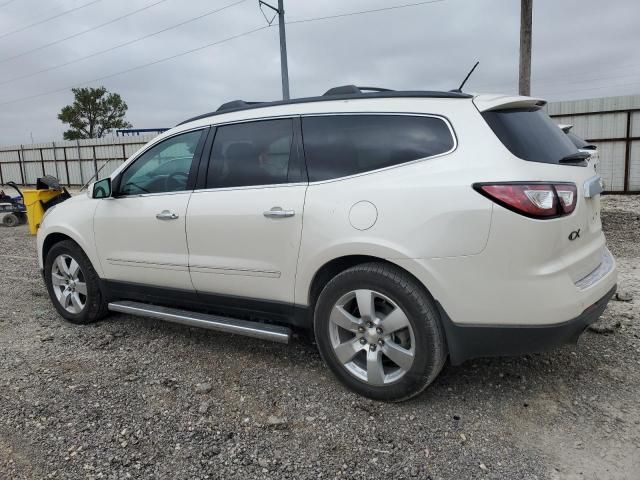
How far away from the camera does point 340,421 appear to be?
9.68 ft

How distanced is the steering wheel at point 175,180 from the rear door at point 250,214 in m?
0.20

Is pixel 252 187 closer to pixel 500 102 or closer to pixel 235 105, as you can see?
pixel 235 105

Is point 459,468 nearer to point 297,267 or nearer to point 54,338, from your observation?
point 297,267

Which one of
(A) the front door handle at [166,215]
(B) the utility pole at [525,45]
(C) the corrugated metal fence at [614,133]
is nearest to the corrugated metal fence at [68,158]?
(B) the utility pole at [525,45]

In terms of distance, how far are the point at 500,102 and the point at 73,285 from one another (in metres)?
3.83

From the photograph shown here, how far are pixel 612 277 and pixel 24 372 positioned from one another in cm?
397

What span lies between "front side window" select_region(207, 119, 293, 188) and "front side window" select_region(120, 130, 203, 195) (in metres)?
0.27

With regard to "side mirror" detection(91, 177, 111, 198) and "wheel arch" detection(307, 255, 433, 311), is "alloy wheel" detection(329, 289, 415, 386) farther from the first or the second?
"side mirror" detection(91, 177, 111, 198)

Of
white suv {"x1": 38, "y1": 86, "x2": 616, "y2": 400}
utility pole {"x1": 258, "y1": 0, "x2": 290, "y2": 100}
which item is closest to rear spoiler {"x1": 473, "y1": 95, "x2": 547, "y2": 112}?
white suv {"x1": 38, "y1": 86, "x2": 616, "y2": 400}

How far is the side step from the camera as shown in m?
3.35

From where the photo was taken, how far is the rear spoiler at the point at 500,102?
2.88m

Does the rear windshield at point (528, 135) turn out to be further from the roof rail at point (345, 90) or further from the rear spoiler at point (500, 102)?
the roof rail at point (345, 90)

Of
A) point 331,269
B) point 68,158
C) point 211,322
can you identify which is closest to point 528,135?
point 331,269

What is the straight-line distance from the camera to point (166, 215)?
3.80 meters
